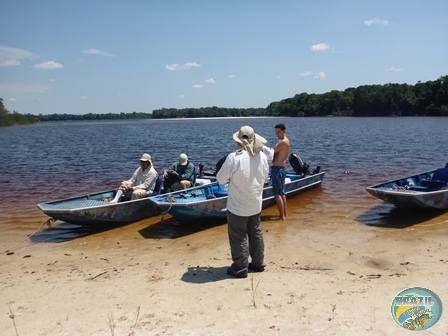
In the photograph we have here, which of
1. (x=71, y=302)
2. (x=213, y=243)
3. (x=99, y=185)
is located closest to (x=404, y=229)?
(x=213, y=243)

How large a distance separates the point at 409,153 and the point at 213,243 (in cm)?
2064

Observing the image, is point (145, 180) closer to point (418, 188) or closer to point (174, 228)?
point (174, 228)

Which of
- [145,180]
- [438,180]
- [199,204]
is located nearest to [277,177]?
[199,204]

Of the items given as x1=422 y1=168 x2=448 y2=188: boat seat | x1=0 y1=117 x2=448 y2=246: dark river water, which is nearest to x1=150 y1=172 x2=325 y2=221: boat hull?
x1=0 y1=117 x2=448 y2=246: dark river water

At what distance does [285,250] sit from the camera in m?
7.28

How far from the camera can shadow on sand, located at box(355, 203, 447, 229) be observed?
901 cm

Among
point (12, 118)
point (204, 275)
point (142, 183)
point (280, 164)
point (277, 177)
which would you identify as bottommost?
point (204, 275)

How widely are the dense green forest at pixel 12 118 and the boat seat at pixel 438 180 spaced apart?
107m

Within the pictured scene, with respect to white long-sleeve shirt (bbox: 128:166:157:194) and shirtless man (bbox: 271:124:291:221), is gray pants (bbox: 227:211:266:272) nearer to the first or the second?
shirtless man (bbox: 271:124:291:221)

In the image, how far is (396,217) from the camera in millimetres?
9531

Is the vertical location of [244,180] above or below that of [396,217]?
above

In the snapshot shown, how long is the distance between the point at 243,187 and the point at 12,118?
11629 cm

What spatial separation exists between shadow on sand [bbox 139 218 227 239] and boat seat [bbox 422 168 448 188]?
553 centimetres

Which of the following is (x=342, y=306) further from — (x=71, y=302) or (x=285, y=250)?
(x=71, y=302)
